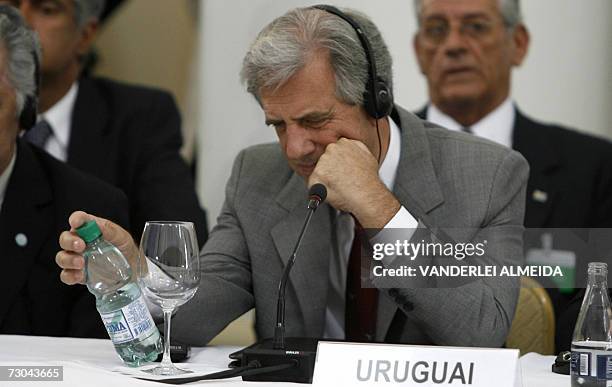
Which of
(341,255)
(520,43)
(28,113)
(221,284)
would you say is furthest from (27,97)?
(520,43)

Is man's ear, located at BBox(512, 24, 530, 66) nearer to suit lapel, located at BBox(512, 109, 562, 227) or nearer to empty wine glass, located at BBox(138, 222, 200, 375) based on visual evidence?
suit lapel, located at BBox(512, 109, 562, 227)

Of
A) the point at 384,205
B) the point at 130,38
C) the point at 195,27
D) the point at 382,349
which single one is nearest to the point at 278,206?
the point at 384,205

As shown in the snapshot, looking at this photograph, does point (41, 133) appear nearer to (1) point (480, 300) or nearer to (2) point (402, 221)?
(2) point (402, 221)

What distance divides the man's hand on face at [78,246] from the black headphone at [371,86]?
21.3 inches

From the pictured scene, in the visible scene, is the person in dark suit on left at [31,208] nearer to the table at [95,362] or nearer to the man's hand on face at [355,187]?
the table at [95,362]

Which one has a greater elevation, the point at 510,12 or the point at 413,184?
the point at 510,12

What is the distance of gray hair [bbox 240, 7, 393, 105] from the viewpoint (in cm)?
194

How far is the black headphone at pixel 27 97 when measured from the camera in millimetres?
2389

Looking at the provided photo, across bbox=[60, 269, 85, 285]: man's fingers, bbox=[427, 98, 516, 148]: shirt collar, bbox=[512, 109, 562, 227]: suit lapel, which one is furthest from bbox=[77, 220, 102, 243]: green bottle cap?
bbox=[427, 98, 516, 148]: shirt collar

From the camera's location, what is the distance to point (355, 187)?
1.89 m

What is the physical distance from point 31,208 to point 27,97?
262mm

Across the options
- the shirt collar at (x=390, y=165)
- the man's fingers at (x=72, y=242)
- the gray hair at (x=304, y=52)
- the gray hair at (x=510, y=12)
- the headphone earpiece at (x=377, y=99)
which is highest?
the gray hair at (x=510, y=12)

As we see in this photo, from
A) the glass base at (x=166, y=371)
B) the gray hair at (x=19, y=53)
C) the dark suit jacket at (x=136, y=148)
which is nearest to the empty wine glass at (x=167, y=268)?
the glass base at (x=166, y=371)

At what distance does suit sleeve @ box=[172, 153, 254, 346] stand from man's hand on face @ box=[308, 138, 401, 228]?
0.29 meters
